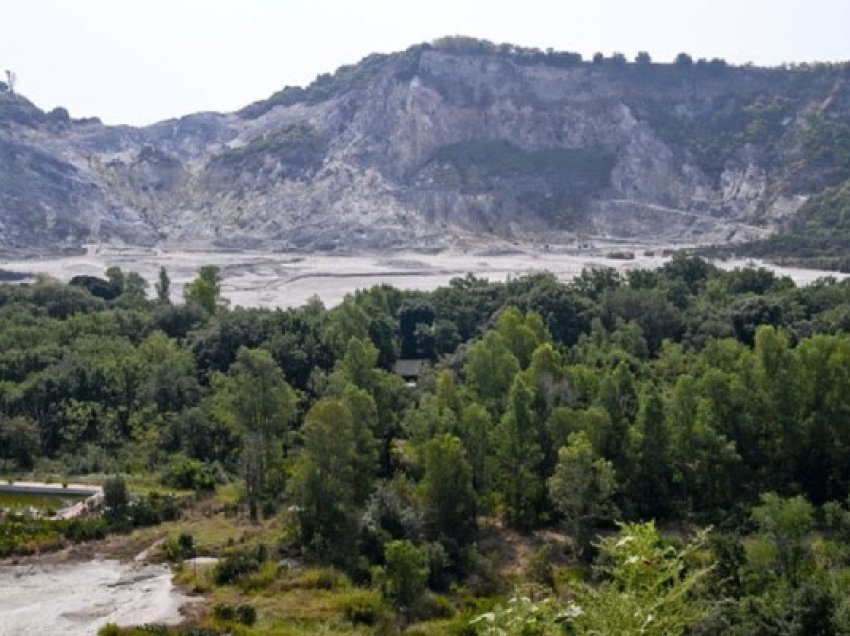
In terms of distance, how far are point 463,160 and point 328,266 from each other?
3865cm

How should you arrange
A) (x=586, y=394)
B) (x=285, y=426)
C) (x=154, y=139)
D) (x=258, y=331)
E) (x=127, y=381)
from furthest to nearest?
(x=154, y=139), (x=258, y=331), (x=127, y=381), (x=586, y=394), (x=285, y=426)

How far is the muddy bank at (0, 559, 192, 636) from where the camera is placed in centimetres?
2292

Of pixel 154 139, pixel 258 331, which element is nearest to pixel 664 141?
pixel 154 139

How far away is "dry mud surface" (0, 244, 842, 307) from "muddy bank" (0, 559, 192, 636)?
53.4 meters

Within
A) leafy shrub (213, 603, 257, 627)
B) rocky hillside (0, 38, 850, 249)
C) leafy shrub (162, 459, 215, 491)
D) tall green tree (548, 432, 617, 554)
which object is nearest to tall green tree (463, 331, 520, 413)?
tall green tree (548, 432, 617, 554)

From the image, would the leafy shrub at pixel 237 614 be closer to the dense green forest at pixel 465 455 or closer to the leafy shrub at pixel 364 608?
the dense green forest at pixel 465 455

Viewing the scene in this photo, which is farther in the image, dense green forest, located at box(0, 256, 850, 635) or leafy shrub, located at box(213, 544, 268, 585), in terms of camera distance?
leafy shrub, located at box(213, 544, 268, 585)

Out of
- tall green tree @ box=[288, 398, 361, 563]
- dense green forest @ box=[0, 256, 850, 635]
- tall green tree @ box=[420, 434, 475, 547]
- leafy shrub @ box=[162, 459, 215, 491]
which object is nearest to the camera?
dense green forest @ box=[0, 256, 850, 635]

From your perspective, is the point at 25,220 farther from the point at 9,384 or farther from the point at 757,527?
the point at 757,527

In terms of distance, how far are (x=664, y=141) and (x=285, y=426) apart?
379ft

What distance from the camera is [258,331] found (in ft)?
159

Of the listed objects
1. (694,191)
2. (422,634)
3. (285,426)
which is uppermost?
(694,191)

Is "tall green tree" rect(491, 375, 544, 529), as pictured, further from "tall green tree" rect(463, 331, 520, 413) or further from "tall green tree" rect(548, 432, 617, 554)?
"tall green tree" rect(463, 331, 520, 413)

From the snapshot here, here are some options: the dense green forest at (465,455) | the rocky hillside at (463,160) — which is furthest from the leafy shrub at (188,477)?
the rocky hillside at (463,160)
